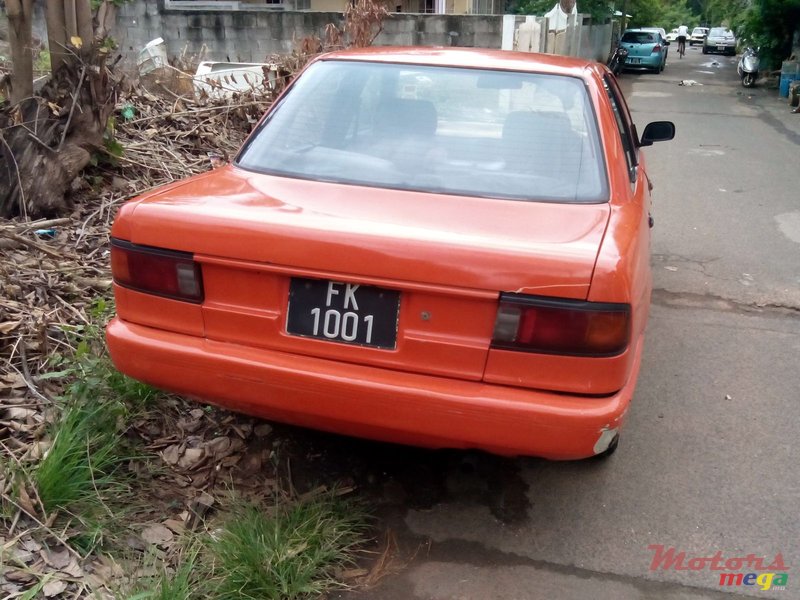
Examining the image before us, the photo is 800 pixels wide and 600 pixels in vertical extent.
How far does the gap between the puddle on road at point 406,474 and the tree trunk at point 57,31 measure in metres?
3.11

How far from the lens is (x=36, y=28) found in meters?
13.5

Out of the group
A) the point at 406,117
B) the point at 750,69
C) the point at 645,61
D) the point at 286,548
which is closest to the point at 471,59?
the point at 406,117

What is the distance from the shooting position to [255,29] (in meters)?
14.5

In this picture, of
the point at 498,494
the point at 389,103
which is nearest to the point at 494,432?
the point at 498,494

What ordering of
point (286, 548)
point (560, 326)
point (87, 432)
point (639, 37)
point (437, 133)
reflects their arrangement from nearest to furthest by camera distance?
point (560, 326) < point (286, 548) < point (87, 432) < point (437, 133) < point (639, 37)

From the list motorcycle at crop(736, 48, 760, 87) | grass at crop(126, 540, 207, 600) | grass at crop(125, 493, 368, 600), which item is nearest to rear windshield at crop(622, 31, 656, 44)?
motorcycle at crop(736, 48, 760, 87)

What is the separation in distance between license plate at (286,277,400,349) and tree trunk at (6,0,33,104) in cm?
356

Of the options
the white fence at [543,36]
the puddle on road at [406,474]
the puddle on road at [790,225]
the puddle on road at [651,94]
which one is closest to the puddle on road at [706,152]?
the white fence at [543,36]

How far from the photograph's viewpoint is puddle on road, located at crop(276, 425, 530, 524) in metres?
3.12

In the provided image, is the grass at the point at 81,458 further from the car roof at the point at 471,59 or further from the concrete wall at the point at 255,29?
the concrete wall at the point at 255,29

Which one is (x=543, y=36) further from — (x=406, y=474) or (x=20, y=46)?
(x=406, y=474)

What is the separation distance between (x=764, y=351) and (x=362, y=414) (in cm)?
314

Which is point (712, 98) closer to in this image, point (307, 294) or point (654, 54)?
point (654, 54)

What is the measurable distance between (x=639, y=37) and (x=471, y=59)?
27417 millimetres
